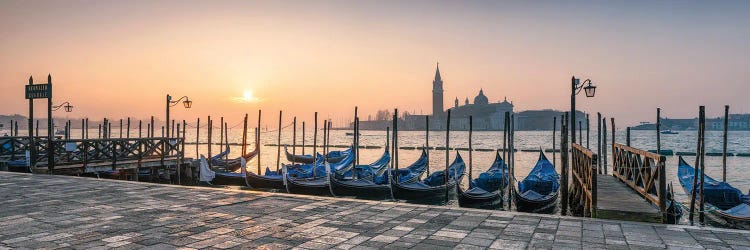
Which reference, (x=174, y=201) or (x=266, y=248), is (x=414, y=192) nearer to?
(x=174, y=201)

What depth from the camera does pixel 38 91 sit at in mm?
14531

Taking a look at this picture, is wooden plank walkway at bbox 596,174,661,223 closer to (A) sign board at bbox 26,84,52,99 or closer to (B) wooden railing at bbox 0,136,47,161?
(A) sign board at bbox 26,84,52,99

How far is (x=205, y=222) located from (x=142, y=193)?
3.48 m

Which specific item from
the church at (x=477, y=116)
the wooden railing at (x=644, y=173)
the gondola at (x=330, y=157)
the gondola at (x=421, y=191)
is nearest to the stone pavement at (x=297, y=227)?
the wooden railing at (x=644, y=173)

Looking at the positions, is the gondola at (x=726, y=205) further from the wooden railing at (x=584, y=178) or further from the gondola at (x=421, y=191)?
the gondola at (x=421, y=191)

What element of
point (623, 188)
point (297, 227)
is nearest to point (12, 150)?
point (297, 227)

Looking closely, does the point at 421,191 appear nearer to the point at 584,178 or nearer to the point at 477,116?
the point at 584,178

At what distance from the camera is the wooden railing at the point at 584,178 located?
350 inches

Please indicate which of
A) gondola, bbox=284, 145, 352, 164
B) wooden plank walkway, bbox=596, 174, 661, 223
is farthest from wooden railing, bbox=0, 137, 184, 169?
wooden plank walkway, bbox=596, 174, 661, 223

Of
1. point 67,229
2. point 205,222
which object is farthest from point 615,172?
point 67,229

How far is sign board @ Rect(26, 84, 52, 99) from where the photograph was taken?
46.9ft

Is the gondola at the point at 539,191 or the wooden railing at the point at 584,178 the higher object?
the wooden railing at the point at 584,178

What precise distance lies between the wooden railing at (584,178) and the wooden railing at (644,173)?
3.35 feet

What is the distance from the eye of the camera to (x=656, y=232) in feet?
19.9
